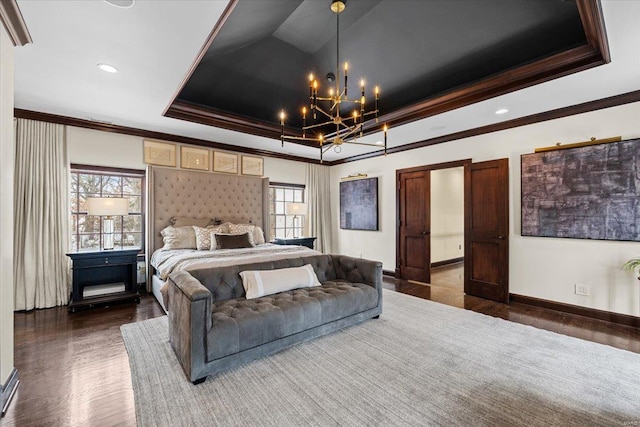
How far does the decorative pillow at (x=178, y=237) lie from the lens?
433cm

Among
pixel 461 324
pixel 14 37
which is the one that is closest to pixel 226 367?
pixel 461 324

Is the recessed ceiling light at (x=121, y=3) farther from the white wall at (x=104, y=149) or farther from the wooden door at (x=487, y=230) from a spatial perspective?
the wooden door at (x=487, y=230)

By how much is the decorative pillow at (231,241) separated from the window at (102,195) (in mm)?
1536


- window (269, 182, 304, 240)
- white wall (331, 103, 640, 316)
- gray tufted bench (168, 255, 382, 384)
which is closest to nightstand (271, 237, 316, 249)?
window (269, 182, 304, 240)

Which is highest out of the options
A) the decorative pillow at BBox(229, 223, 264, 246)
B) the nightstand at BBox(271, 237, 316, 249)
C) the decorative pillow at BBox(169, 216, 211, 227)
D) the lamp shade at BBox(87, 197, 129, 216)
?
the lamp shade at BBox(87, 197, 129, 216)

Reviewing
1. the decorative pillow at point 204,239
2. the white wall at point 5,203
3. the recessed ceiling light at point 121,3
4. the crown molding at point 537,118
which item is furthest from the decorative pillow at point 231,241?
the crown molding at point 537,118

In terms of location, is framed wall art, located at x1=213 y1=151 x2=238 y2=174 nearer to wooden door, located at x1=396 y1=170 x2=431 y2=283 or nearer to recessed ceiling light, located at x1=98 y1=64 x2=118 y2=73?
recessed ceiling light, located at x1=98 y1=64 x2=118 y2=73

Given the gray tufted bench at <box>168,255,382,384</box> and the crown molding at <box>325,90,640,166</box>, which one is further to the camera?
the crown molding at <box>325,90,640,166</box>

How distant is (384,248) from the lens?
238 inches

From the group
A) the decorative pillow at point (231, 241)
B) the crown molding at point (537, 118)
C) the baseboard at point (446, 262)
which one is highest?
the crown molding at point (537, 118)

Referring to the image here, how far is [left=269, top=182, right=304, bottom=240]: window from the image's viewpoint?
636 cm

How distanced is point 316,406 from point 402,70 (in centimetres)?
389

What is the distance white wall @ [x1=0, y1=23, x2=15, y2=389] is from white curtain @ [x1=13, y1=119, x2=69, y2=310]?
226 centimetres

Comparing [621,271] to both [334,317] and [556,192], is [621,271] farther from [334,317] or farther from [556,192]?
[334,317]
